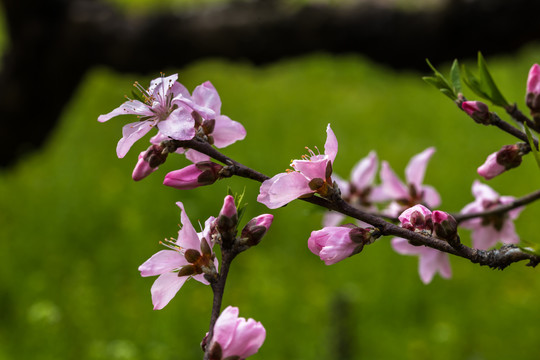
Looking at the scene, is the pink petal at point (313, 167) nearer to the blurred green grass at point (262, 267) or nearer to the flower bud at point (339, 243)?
the flower bud at point (339, 243)

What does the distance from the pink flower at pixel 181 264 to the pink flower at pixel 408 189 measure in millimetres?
439

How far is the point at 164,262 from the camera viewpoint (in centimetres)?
58

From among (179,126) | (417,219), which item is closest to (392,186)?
(417,219)

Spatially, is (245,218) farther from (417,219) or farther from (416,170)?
(417,219)

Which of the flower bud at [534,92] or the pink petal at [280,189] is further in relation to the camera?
the flower bud at [534,92]

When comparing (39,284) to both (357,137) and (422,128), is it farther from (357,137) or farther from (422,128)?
(422,128)

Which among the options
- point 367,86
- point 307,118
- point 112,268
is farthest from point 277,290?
point 367,86

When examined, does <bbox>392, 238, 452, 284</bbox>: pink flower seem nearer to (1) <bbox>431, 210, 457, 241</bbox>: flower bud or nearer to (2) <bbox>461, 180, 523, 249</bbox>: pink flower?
(2) <bbox>461, 180, 523, 249</bbox>: pink flower

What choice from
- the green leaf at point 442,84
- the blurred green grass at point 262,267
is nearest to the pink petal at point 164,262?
the green leaf at point 442,84

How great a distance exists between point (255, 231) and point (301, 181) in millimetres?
64

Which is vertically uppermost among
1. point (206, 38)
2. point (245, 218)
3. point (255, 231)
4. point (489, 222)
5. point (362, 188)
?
point (255, 231)

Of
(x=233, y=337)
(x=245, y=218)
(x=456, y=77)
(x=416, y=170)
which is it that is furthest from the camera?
(x=245, y=218)

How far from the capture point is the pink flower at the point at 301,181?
516mm

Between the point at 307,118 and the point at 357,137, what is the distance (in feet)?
1.52
